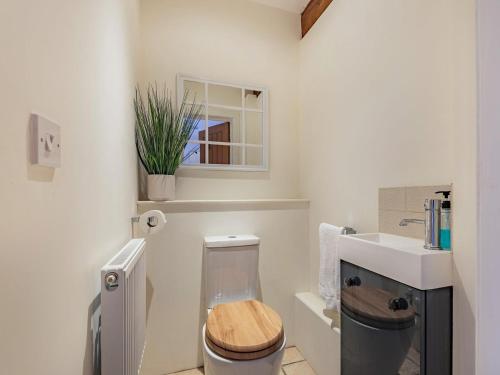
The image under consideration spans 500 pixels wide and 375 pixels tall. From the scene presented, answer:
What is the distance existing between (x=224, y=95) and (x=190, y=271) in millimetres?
1390

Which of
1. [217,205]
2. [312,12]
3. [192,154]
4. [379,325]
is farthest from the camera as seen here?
[312,12]

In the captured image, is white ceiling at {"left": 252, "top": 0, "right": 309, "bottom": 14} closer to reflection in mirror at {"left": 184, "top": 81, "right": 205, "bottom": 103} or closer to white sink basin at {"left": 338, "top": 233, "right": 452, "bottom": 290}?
reflection in mirror at {"left": 184, "top": 81, "right": 205, "bottom": 103}

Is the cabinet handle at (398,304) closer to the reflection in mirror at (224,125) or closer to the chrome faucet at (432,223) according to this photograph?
the chrome faucet at (432,223)

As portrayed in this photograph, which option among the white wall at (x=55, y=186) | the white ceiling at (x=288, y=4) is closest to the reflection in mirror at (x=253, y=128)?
the white ceiling at (x=288, y=4)

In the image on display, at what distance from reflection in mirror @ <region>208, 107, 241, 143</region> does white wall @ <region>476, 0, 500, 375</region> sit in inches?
60.0

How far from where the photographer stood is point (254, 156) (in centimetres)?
205

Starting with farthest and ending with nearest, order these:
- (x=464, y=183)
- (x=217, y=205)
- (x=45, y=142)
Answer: (x=217, y=205) → (x=464, y=183) → (x=45, y=142)

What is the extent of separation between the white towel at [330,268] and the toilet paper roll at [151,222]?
1.02m

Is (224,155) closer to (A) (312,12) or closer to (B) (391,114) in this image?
(B) (391,114)

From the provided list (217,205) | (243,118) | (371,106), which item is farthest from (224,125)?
(371,106)

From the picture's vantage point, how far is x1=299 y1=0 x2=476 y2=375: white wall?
875 mm

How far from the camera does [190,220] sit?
167 centimetres

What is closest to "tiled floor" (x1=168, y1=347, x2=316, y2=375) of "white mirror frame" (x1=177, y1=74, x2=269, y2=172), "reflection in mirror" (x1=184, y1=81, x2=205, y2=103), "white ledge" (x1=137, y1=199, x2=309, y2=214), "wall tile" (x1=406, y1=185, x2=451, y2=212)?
"white ledge" (x1=137, y1=199, x2=309, y2=214)

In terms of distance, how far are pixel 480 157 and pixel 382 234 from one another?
0.61 m
